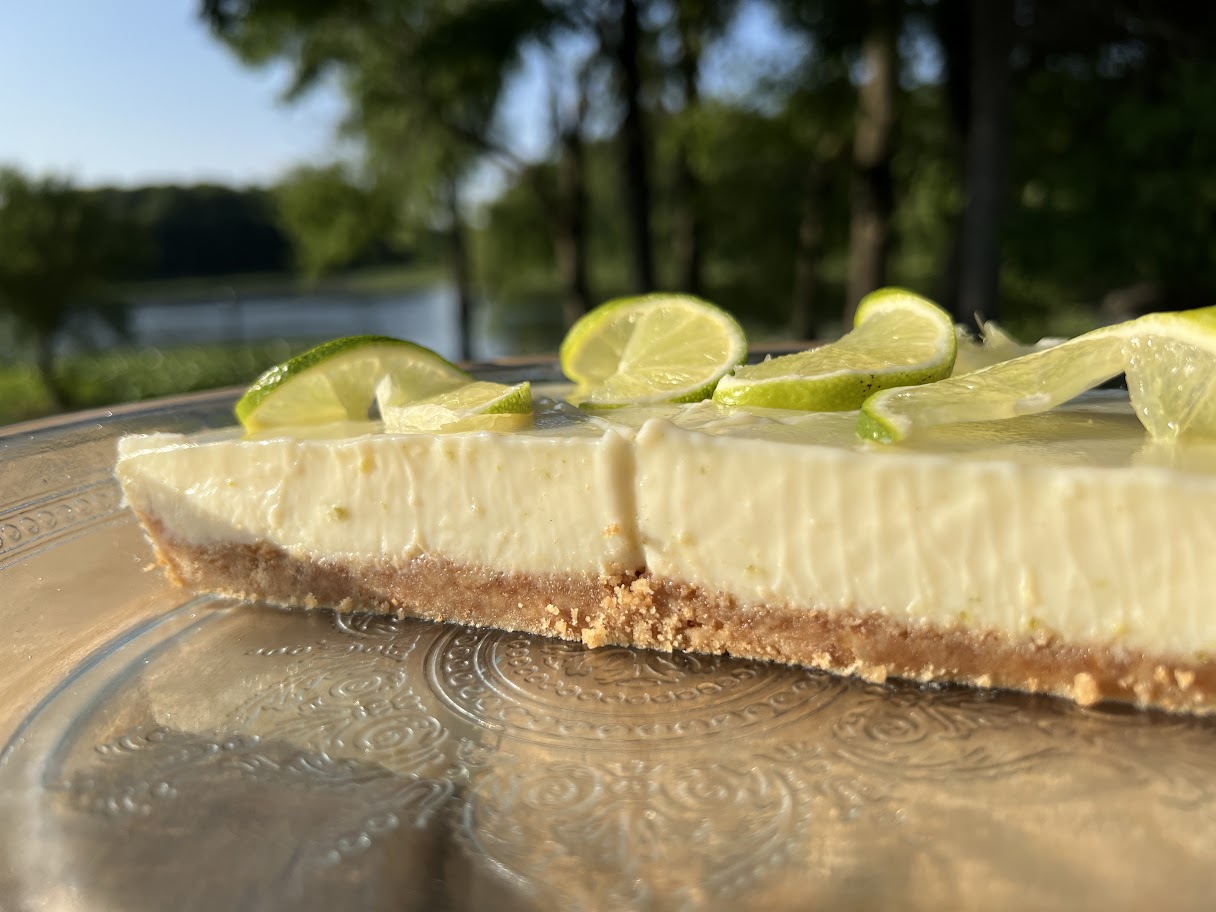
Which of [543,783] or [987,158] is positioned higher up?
[987,158]

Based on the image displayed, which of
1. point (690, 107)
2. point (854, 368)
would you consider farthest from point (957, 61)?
point (854, 368)

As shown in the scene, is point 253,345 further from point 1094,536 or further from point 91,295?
point 1094,536

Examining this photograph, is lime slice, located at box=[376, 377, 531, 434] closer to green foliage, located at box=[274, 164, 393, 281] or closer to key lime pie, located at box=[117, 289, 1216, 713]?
key lime pie, located at box=[117, 289, 1216, 713]

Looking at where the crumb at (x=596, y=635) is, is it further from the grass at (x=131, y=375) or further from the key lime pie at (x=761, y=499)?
the grass at (x=131, y=375)

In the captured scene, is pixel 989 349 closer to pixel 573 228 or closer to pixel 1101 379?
pixel 1101 379

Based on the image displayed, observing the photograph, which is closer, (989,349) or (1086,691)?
(1086,691)

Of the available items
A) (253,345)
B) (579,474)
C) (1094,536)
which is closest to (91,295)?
(253,345)

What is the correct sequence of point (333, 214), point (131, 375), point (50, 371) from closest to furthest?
point (50, 371) < point (131, 375) < point (333, 214)
